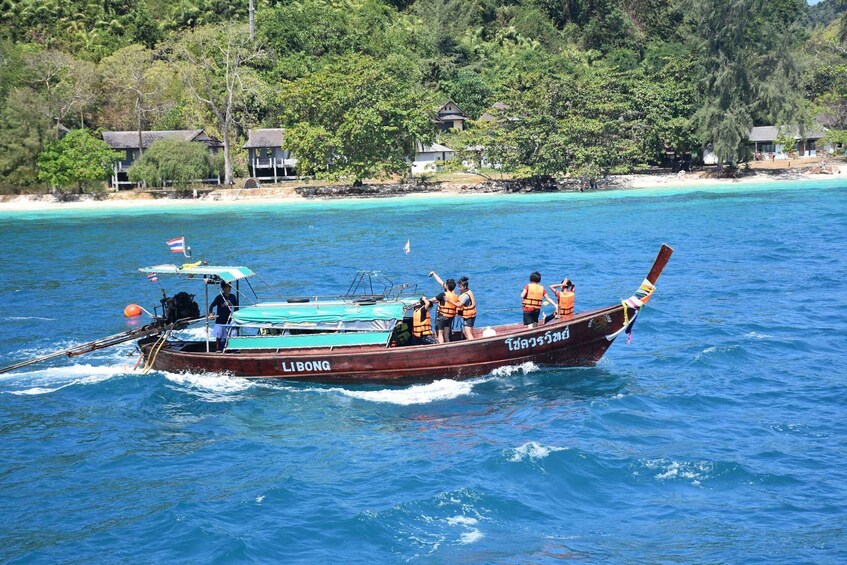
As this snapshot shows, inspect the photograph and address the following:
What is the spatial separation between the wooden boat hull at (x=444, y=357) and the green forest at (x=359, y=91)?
53282 mm

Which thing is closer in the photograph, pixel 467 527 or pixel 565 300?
pixel 467 527

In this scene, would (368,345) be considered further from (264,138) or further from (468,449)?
(264,138)

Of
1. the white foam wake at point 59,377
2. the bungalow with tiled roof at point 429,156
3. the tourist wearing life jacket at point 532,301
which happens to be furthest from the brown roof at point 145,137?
the tourist wearing life jacket at point 532,301

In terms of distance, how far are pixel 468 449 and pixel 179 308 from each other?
10.6 metres

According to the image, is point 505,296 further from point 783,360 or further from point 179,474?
point 179,474

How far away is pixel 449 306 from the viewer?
75.7ft

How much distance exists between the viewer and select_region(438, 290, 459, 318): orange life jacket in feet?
75.7

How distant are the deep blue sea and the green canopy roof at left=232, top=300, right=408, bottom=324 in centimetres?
177

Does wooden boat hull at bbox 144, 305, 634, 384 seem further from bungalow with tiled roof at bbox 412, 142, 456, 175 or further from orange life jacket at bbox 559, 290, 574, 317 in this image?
bungalow with tiled roof at bbox 412, 142, 456, 175

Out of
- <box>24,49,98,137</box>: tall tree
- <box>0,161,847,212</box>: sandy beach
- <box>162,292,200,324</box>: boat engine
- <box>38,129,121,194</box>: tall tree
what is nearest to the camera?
Answer: <box>162,292,200,324</box>: boat engine

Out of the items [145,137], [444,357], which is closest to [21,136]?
[145,137]

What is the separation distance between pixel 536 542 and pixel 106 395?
45.0 ft

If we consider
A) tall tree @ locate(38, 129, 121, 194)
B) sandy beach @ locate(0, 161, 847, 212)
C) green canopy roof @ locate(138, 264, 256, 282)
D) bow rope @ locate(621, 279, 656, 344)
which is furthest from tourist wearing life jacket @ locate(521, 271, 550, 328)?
tall tree @ locate(38, 129, 121, 194)

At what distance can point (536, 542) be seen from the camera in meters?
15.5
